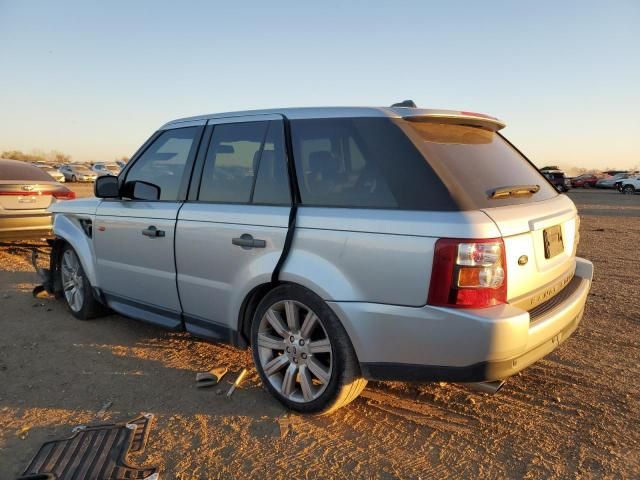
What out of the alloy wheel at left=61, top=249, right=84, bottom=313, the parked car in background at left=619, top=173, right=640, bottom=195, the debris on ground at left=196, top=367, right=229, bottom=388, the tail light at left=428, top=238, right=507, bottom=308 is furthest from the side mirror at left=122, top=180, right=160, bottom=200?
the parked car in background at left=619, top=173, right=640, bottom=195

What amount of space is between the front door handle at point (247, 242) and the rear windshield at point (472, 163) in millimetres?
1112

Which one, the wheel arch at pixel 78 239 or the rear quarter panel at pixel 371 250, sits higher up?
the rear quarter panel at pixel 371 250

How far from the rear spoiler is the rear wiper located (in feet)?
1.71

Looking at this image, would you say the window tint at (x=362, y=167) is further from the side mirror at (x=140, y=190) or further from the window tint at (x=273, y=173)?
the side mirror at (x=140, y=190)

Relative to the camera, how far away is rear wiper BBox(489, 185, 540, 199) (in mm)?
2670

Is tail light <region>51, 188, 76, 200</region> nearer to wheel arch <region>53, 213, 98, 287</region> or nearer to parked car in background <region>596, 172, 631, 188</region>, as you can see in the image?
wheel arch <region>53, 213, 98, 287</region>

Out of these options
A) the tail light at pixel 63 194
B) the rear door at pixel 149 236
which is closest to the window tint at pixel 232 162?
the rear door at pixel 149 236

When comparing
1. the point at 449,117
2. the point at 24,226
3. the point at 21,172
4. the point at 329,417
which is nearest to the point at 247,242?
the point at 329,417

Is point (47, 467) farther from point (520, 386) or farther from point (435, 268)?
point (520, 386)

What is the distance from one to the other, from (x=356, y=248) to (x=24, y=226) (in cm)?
686

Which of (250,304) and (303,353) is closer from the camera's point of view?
(303,353)

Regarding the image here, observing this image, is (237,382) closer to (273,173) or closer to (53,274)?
(273,173)

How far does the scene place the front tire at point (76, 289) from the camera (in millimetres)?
4750

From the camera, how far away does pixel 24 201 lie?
24.9ft
